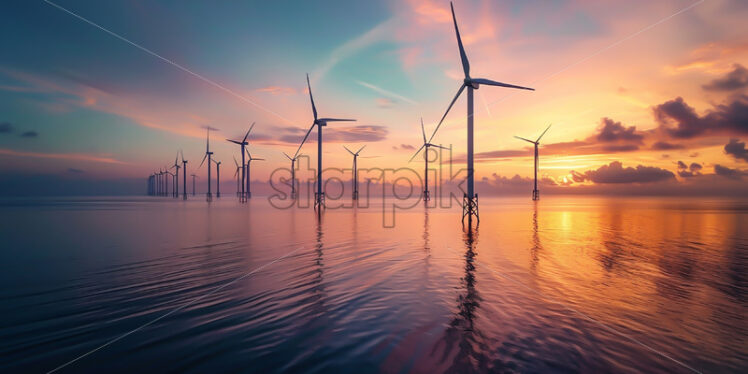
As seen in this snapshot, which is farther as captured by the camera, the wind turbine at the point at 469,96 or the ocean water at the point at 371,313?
the wind turbine at the point at 469,96

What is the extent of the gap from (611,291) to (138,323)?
20010 mm

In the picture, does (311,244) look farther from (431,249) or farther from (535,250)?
(535,250)

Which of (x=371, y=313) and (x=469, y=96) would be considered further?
(x=469, y=96)

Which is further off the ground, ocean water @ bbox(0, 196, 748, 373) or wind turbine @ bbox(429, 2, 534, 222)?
wind turbine @ bbox(429, 2, 534, 222)

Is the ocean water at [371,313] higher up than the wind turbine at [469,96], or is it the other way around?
the wind turbine at [469,96]

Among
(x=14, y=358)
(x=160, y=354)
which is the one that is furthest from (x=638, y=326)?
(x=14, y=358)

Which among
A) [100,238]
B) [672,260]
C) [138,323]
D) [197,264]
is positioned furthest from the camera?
[100,238]

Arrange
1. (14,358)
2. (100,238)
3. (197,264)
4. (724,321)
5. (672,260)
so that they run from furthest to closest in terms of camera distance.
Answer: (100,238) → (672,260) → (197,264) → (724,321) → (14,358)

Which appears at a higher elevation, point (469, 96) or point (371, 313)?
point (469, 96)

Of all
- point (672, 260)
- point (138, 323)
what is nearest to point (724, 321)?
point (672, 260)

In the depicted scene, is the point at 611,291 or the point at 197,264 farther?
the point at 197,264

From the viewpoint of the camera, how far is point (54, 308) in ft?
38.8

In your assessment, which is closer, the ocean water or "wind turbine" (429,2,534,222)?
the ocean water

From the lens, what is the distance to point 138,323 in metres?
10.4
